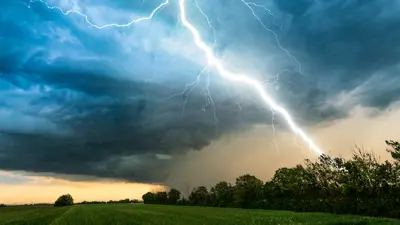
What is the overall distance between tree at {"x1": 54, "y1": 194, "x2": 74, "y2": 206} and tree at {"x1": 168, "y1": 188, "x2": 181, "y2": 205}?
4971 centimetres

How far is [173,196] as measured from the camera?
13112cm

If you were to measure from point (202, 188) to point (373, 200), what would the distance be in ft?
229

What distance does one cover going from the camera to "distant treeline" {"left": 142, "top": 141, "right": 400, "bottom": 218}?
1831 inches

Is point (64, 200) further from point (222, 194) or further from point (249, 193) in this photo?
point (249, 193)

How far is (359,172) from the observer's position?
53656mm

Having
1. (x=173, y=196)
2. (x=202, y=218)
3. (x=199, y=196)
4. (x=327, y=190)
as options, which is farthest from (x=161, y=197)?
(x=202, y=218)

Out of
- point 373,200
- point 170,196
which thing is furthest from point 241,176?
point 373,200

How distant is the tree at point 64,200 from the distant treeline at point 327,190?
7445 centimetres

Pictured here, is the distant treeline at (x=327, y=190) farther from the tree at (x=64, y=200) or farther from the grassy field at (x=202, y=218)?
the tree at (x=64, y=200)

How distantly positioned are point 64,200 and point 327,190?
124 metres

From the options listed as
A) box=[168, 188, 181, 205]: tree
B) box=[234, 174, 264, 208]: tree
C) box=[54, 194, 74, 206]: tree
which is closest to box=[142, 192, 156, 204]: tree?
box=[168, 188, 181, 205]: tree

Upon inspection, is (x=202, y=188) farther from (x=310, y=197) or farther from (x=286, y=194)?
(x=310, y=197)

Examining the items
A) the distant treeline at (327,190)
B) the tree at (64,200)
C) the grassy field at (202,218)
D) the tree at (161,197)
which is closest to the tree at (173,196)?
the tree at (161,197)

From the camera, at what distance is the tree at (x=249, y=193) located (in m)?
83.5
